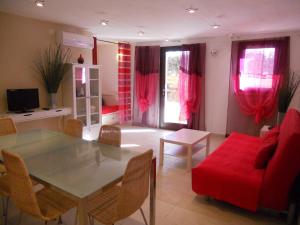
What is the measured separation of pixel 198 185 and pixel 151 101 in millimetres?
3767

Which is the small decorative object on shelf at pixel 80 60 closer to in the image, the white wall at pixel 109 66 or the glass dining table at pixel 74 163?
the white wall at pixel 109 66

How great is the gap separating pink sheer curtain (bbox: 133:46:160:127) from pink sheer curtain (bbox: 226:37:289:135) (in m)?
1.85

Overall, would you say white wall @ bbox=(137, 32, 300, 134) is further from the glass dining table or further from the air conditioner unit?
the glass dining table

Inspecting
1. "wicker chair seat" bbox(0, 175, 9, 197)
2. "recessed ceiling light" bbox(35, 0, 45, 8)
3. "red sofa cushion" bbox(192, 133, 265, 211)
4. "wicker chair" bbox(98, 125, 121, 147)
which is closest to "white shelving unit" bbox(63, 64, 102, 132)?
"recessed ceiling light" bbox(35, 0, 45, 8)

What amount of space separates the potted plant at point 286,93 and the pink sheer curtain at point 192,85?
165 cm

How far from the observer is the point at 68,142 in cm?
240

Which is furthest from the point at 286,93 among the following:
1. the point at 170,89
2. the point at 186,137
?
the point at 170,89

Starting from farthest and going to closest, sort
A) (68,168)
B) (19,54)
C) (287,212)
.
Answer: (19,54)
(287,212)
(68,168)

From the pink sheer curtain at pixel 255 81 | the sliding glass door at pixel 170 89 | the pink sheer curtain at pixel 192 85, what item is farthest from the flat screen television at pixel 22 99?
the pink sheer curtain at pixel 255 81

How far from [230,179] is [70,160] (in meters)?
1.55

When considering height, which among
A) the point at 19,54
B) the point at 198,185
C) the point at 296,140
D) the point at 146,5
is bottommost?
the point at 198,185

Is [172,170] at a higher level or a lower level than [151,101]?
lower

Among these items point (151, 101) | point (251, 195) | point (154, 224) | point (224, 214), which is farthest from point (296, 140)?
point (151, 101)

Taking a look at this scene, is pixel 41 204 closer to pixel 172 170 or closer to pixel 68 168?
pixel 68 168
